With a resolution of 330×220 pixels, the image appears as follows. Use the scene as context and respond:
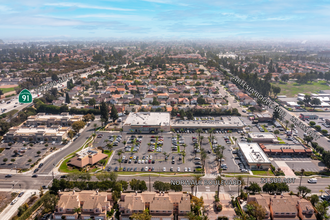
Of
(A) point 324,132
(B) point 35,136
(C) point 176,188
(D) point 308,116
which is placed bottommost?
(C) point 176,188

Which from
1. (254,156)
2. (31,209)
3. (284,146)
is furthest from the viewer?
(284,146)

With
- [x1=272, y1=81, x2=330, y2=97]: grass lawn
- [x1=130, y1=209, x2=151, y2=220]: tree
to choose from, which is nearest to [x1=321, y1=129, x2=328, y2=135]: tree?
[x1=272, y1=81, x2=330, y2=97]: grass lawn

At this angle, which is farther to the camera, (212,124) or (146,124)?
(212,124)

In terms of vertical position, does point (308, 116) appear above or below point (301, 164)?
above

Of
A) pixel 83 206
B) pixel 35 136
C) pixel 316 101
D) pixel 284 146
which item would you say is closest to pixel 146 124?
pixel 35 136

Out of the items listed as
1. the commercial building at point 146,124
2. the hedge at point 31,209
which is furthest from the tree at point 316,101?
the hedge at point 31,209

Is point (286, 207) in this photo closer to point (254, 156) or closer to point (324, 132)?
point (254, 156)
